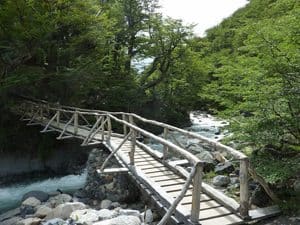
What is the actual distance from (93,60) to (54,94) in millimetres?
2550

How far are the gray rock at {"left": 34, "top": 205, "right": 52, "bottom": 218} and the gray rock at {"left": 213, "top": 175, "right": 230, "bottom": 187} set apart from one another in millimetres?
4077

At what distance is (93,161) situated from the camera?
10320 millimetres

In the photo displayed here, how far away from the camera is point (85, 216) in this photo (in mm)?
6496

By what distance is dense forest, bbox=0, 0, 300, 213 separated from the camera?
603 centimetres

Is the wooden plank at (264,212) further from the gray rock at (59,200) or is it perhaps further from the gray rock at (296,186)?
the gray rock at (59,200)

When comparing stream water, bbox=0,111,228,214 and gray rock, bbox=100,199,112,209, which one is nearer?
gray rock, bbox=100,199,112,209

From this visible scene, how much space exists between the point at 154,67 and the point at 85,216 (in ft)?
56.3

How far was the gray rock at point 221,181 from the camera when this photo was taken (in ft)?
25.3

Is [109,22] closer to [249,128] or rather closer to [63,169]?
[63,169]

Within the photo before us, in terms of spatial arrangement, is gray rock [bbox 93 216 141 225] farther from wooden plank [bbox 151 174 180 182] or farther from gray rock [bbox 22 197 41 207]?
gray rock [bbox 22 197 41 207]

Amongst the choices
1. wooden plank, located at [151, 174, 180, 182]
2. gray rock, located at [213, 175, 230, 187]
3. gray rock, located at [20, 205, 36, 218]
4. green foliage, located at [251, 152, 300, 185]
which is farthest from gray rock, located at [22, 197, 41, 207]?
green foliage, located at [251, 152, 300, 185]

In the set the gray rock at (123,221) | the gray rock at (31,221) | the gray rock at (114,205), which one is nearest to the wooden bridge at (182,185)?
the gray rock at (123,221)

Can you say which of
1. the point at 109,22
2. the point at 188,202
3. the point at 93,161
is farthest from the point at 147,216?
the point at 109,22

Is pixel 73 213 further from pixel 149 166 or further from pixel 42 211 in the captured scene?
pixel 149 166
